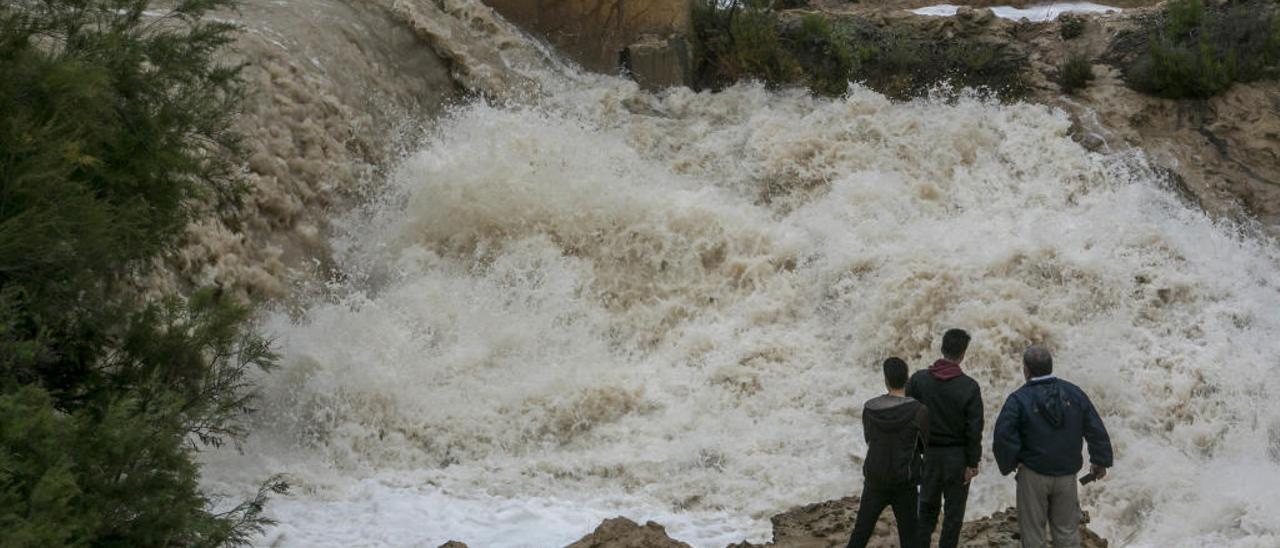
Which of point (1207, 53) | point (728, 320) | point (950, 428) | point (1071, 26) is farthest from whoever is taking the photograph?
point (1071, 26)

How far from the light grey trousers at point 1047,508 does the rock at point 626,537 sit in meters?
1.80

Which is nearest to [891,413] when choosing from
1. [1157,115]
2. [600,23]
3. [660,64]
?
[1157,115]

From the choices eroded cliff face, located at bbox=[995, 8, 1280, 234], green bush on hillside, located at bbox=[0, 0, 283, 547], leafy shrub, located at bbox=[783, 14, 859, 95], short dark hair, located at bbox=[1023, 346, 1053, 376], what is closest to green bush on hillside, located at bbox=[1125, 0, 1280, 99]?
eroded cliff face, located at bbox=[995, 8, 1280, 234]

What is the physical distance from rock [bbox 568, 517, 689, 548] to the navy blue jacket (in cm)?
184

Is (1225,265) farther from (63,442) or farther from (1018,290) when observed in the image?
(63,442)

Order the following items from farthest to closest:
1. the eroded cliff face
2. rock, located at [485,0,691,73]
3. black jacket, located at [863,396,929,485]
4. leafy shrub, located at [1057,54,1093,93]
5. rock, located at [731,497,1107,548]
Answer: rock, located at [485,0,691,73] → leafy shrub, located at [1057,54,1093,93] → the eroded cliff face → rock, located at [731,497,1107,548] → black jacket, located at [863,396,929,485]

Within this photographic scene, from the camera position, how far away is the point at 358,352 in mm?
10047

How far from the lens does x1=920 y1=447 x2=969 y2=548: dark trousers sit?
607cm

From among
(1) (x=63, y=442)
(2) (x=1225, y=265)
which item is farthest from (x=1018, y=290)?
(1) (x=63, y=442)

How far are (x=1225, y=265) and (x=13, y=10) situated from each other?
901 centimetres

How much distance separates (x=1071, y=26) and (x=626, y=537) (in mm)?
9358

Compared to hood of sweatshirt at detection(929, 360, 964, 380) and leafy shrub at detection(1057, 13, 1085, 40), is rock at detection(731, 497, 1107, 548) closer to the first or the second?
hood of sweatshirt at detection(929, 360, 964, 380)

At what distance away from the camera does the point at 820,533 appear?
7.38 meters

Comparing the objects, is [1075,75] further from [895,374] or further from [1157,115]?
[895,374]
